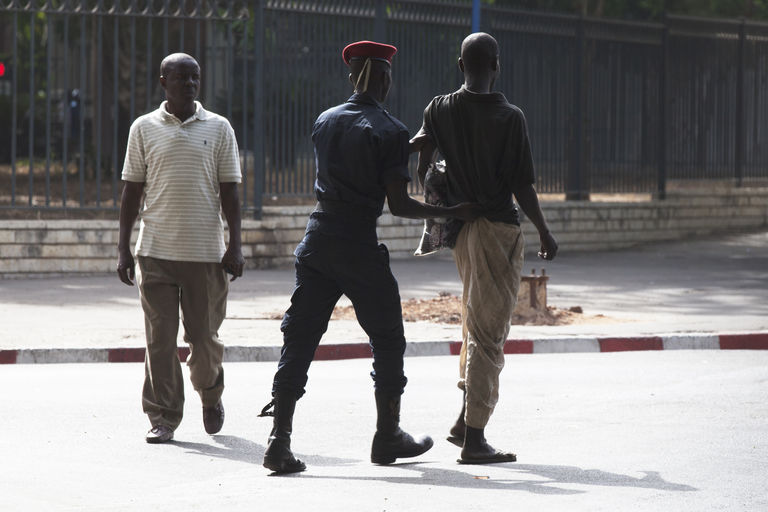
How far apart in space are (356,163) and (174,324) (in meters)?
1.45

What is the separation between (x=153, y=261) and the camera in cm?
648

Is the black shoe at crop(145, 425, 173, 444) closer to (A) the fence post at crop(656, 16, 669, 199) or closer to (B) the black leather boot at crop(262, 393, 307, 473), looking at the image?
(B) the black leather boot at crop(262, 393, 307, 473)

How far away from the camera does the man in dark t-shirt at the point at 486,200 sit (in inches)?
232

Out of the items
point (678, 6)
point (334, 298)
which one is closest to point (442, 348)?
point (334, 298)

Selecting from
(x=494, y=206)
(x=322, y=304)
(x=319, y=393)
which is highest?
(x=494, y=206)

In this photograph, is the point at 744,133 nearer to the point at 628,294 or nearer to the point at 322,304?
the point at 628,294

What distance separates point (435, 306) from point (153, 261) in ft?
17.5

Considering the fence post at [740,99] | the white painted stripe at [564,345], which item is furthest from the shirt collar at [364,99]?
the fence post at [740,99]

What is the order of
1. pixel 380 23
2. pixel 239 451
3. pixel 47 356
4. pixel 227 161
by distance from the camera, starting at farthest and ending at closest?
pixel 380 23, pixel 47 356, pixel 227 161, pixel 239 451

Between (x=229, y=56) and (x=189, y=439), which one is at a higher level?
(x=229, y=56)

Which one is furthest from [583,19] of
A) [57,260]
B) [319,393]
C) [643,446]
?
[643,446]

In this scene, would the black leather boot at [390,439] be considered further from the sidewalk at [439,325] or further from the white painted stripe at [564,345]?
the white painted stripe at [564,345]

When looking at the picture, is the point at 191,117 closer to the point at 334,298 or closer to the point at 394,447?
the point at 334,298

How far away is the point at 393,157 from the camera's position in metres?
5.64
